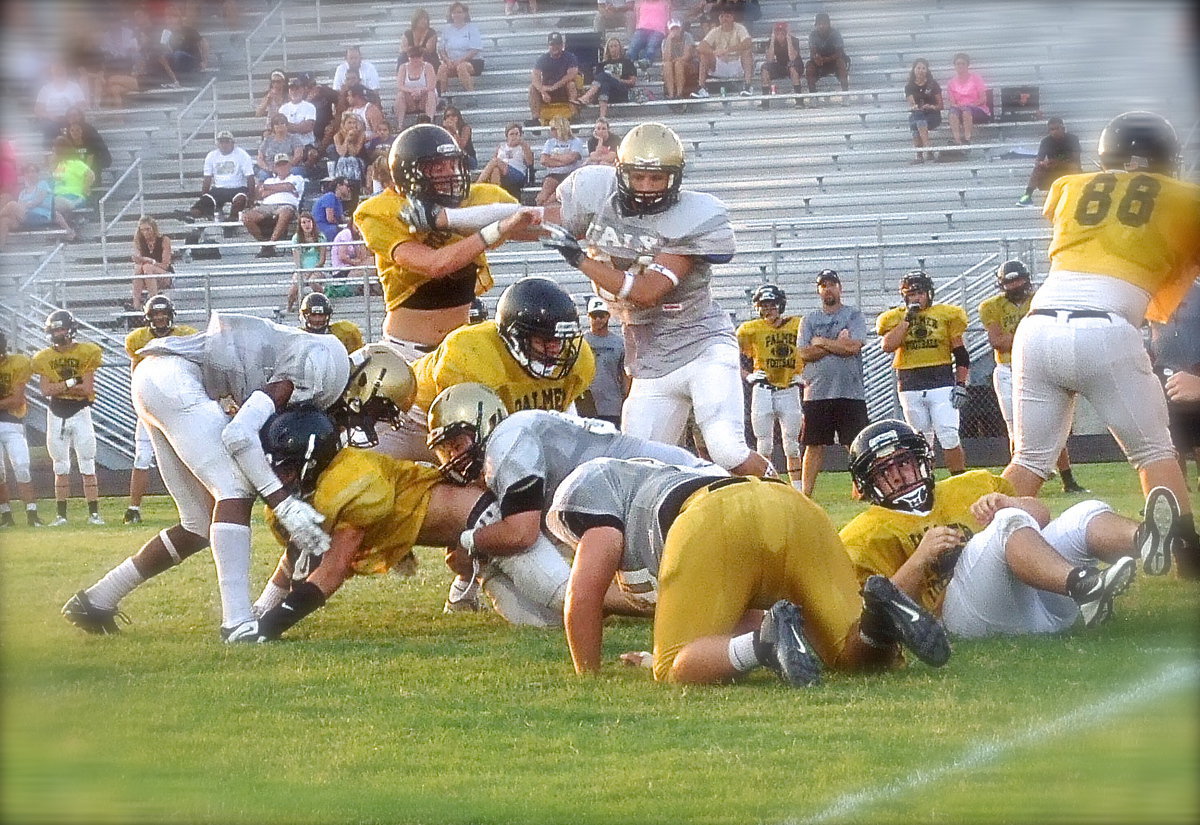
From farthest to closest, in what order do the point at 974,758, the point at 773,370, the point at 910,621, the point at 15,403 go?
the point at 773,370 < the point at 15,403 < the point at 910,621 < the point at 974,758

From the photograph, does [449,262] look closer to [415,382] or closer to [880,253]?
[415,382]

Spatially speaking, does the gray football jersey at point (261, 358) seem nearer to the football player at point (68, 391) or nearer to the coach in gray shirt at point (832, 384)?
the coach in gray shirt at point (832, 384)

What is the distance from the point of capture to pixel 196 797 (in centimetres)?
253

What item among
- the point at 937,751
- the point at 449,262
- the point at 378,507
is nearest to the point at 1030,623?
the point at 937,751

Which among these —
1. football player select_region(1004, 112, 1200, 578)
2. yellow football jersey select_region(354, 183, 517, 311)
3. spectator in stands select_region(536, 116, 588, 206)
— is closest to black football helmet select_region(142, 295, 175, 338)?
spectator in stands select_region(536, 116, 588, 206)

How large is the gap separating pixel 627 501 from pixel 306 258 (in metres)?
8.16

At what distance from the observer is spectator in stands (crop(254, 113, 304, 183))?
565cm

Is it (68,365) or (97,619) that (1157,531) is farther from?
(68,365)

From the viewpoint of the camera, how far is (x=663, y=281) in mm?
5465

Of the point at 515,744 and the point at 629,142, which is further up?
the point at 629,142

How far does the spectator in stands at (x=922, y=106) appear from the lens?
477 centimetres

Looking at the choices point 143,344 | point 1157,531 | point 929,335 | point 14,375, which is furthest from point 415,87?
point 929,335

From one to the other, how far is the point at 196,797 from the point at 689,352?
134 inches

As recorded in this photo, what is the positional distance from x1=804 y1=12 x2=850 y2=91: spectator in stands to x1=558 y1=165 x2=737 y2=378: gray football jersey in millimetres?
1515
